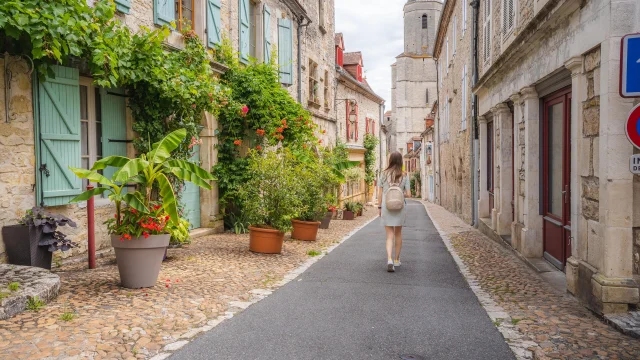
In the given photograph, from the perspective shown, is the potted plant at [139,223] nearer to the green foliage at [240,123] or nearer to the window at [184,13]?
the window at [184,13]

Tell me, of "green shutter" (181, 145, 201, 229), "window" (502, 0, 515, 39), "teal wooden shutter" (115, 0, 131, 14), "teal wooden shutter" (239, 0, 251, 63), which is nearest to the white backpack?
"window" (502, 0, 515, 39)

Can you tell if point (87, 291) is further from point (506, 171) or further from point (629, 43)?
point (506, 171)

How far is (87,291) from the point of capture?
5.41 metres

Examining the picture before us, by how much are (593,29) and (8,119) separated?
640cm

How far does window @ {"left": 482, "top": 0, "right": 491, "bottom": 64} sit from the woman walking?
5.92m

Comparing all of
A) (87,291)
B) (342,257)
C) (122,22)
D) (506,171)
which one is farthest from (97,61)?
(506,171)

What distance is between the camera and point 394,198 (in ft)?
23.7

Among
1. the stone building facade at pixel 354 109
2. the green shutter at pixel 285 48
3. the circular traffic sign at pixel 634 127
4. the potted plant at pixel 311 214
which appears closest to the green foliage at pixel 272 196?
the potted plant at pixel 311 214

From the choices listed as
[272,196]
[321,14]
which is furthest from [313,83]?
[272,196]

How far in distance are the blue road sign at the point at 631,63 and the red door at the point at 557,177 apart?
3.28m

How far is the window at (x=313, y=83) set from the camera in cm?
1891

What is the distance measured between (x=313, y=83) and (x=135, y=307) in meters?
15.2

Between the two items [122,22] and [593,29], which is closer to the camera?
[593,29]

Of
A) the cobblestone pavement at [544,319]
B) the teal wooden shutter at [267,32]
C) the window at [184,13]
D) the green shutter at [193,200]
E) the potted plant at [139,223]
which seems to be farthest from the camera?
the teal wooden shutter at [267,32]
